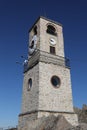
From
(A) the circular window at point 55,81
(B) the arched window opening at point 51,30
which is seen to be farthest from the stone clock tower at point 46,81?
(B) the arched window opening at point 51,30

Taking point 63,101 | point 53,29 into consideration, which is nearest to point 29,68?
point 63,101

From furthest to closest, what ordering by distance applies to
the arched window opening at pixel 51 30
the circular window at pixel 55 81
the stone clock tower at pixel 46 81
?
the arched window opening at pixel 51 30 < the circular window at pixel 55 81 < the stone clock tower at pixel 46 81

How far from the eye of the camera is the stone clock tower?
52.1ft

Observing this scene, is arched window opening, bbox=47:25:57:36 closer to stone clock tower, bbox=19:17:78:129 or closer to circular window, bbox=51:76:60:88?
stone clock tower, bbox=19:17:78:129

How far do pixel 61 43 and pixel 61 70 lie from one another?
4.40 metres

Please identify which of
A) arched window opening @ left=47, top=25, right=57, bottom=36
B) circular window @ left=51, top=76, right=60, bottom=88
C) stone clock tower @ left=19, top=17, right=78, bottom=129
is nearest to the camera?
stone clock tower @ left=19, top=17, right=78, bottom=129

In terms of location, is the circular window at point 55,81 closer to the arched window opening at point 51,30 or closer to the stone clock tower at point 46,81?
the stone clock tower at point 46,81

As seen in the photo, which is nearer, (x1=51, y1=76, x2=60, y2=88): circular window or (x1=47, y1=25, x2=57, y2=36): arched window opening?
(x1=51, y1=76, x2=60, y2=88): circular window

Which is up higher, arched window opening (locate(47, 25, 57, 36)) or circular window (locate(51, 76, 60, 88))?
arched window opening (locate(47, 25, 57, 36))

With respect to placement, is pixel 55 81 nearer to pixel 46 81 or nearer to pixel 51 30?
pixel 46 81

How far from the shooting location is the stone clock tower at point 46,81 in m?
15.9

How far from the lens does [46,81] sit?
1672 centimetres

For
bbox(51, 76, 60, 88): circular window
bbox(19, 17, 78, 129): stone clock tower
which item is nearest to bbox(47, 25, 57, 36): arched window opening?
bbox(19, 17, 78, 129): stone clock tower

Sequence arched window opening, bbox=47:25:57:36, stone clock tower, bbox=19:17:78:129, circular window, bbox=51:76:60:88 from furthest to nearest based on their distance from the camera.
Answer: arched window opening, bbox=47:25:57:36 < circular window, bbox=51:76:60:88 < stone clock tower, bbox=19:17:78:129
